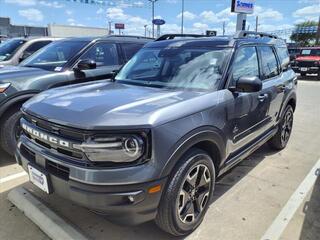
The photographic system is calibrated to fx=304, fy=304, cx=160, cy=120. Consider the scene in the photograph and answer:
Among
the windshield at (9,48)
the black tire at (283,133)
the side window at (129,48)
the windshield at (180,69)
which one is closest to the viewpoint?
the windshield at (180,69)

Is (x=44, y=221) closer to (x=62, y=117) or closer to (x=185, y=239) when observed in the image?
(x=62, y=117)

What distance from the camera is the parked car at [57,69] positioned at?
4217mm

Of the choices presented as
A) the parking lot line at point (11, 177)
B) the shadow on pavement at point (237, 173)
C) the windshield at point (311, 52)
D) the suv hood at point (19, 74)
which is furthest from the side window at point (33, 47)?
the windshield at point (311, 52)

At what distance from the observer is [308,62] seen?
1778 cm

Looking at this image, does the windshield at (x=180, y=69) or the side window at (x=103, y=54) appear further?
the side window at (x=103, y=54)

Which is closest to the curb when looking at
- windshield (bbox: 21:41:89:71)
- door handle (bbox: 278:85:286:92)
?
windshield (bbox: 21:41:89:71)

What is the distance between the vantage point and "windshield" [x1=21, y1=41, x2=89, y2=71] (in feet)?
16.7

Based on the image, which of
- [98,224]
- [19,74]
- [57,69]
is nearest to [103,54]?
[57,69]

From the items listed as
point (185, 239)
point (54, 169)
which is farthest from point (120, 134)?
point (185, 239)

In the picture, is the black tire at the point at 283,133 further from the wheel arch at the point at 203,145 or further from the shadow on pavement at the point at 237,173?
the wheel arch at the point at 203,145

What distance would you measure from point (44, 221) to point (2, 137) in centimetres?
192

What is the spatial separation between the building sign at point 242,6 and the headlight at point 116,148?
17504 mm

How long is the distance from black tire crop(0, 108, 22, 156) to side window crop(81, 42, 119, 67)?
5.02 ft

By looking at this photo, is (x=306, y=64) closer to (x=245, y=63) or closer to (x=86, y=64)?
(x=245, y=63)
